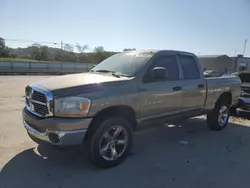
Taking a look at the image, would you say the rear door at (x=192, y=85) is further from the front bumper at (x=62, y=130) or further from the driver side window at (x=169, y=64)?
the front bumper at (x=62, y=130)

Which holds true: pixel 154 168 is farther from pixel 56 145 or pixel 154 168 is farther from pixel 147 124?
pixel 56 145

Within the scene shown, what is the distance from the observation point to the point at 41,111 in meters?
3.78

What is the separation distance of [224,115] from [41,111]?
5.10 m

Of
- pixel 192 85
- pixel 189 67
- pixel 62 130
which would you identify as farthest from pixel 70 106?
pixel 189 67

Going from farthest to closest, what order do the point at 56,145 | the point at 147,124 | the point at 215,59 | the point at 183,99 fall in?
the point at 215,59 < the point at 183,99 < the point at 147,124 < the point at 56,145

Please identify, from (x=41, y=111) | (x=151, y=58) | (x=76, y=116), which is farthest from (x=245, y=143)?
(x=41, y=111)

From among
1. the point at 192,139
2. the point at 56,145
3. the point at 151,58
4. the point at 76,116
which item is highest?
the point at 151,58

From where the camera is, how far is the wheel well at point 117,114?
3816 millimetres

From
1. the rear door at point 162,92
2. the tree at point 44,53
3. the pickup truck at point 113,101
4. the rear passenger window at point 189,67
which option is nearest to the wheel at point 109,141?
the pickup truck at point 113,101

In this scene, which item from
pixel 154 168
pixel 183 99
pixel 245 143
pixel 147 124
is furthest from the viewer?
pixel 245 143

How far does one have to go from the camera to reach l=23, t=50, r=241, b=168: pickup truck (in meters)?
3.58

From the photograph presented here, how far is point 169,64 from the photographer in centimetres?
514

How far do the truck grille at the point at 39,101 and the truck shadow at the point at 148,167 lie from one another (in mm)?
642

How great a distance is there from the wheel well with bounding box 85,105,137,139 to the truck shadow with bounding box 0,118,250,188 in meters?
0.58
